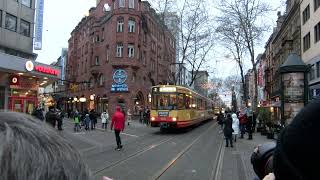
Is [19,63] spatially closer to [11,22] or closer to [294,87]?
[11,22]

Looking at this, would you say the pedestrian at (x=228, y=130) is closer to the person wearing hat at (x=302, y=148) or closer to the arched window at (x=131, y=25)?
the person wearing hat at (x=302, y=148)

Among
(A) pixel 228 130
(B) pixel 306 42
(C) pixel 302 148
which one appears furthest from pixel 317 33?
(C) pixel 302 148

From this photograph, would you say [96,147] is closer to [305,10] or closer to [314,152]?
[314,152]

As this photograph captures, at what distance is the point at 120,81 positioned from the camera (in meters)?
56.5

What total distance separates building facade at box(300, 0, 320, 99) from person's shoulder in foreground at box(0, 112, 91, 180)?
36075 mm

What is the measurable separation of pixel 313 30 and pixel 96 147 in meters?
25.4

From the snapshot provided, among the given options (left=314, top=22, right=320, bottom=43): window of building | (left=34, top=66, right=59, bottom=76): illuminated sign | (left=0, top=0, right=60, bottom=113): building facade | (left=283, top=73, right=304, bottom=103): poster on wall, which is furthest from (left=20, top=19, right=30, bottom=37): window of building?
(left=283, top=73, right=304, bottom=103): poster on wall

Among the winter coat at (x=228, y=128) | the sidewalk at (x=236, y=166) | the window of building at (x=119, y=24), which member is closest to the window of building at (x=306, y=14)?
the window of building at (x=119, y=24)

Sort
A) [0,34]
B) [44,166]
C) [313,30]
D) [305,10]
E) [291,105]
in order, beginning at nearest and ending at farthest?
[44,166] < [291,105] < [0,34] < [313,30] < [305,10]

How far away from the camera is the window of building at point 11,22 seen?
34.6 meters

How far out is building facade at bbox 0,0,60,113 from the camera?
3341 cm

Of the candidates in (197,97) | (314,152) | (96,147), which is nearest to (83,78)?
(197,97)

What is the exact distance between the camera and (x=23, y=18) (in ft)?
120

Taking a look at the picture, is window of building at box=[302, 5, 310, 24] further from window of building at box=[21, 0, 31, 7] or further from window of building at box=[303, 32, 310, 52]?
window of building at box=[21, 0, 31, 7]
